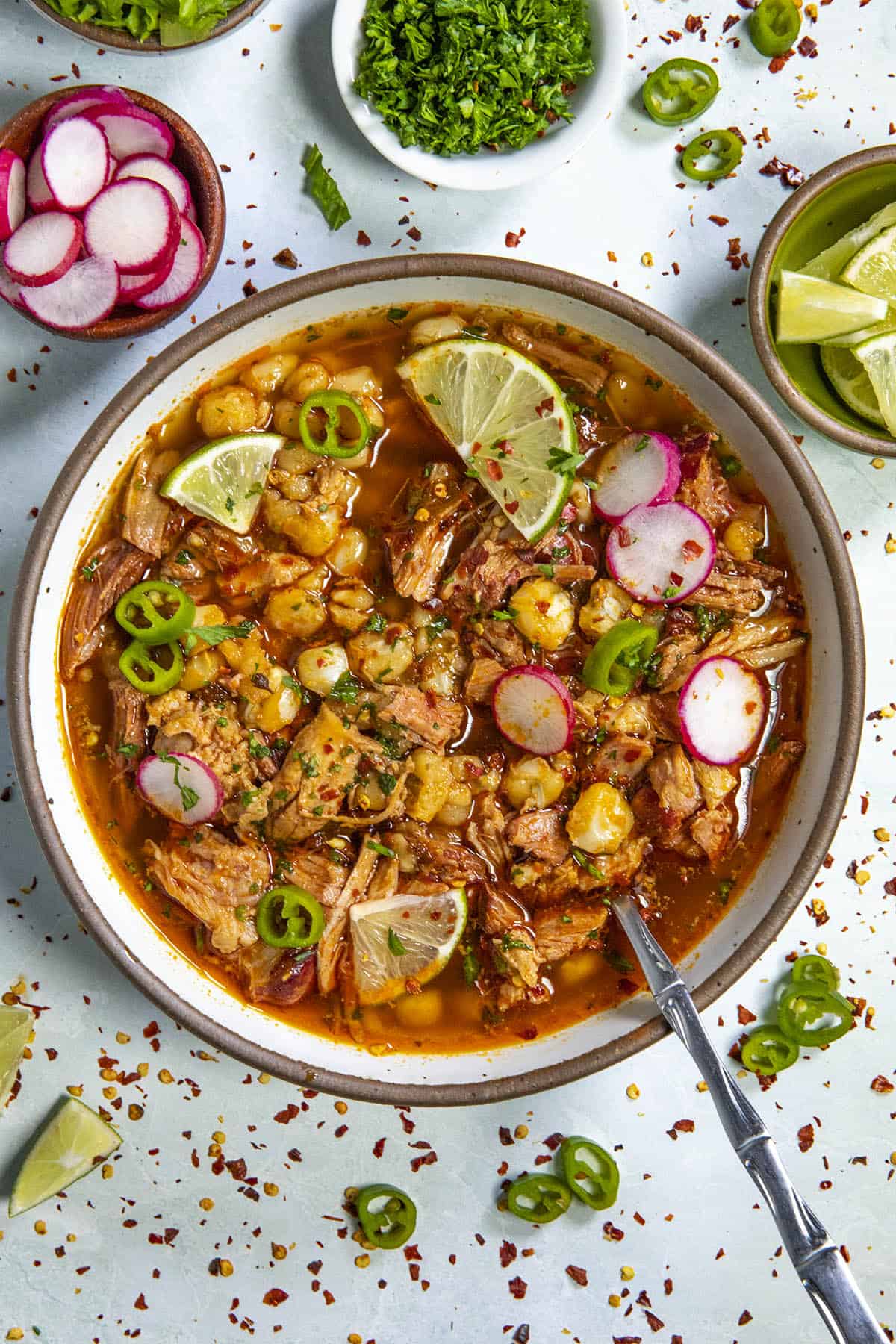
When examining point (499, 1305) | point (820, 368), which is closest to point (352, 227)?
point (820, 368)

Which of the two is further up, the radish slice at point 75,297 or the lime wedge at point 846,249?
the lime wedge at point 846,249

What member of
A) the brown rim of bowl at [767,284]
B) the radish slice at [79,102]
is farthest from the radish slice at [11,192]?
the brown rim of bowl at [767,284]

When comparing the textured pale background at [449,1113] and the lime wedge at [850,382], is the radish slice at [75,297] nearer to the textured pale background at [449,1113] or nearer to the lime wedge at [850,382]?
the textured pale background at [449,1113]

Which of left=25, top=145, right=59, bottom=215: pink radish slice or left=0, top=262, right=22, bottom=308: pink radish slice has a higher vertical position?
left=25, top=145, right=59, bottom=215: pink radish slice

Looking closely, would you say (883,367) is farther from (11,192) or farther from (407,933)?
(11,192)

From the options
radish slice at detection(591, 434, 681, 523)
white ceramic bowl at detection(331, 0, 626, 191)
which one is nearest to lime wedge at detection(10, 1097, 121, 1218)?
radish slice at detection(591, 434, 681, 523)

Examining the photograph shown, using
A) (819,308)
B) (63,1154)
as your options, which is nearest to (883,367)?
(819,308)

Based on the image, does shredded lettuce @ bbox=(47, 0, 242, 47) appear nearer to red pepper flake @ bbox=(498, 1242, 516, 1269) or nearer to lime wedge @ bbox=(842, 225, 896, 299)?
lime wedge @ bbox=(842, 225, 896, 299)
